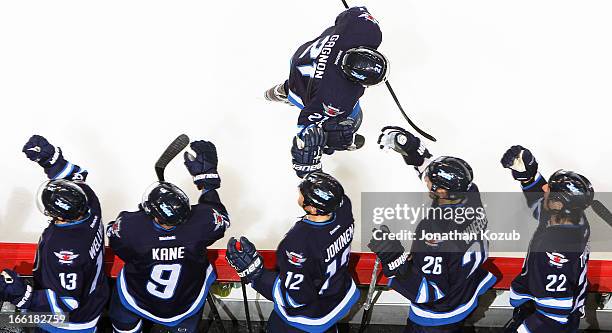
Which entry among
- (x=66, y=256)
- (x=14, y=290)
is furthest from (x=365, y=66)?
(x=14, y=290)

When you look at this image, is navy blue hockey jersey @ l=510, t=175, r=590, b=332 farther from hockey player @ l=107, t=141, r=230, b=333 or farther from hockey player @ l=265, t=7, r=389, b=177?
hockey player @ l=107, t=141, r=230, b=333

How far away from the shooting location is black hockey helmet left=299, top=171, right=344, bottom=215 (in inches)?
136

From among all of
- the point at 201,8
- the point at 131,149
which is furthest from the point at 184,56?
the point at 131,149

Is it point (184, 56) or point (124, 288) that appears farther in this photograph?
point (184, 56)

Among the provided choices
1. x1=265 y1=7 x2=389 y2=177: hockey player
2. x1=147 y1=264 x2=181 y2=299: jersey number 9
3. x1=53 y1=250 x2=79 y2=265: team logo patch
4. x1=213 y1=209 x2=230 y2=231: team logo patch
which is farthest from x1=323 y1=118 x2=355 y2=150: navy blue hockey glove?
x1=53 y1=250 x2=79 y2=265: team logo patch

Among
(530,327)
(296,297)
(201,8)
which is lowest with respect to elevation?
(530,327)

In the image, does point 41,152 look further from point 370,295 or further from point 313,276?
point 370,295

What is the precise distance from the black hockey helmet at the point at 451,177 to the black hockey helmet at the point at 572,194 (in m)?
0.39

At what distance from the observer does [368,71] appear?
417 centimetres

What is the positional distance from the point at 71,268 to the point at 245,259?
76 centimetres

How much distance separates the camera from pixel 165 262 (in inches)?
140

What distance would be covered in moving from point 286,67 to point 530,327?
2.44 m

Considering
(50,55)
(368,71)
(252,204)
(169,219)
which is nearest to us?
(169,219)

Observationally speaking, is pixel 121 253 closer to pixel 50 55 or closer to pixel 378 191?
pixel 378 191
